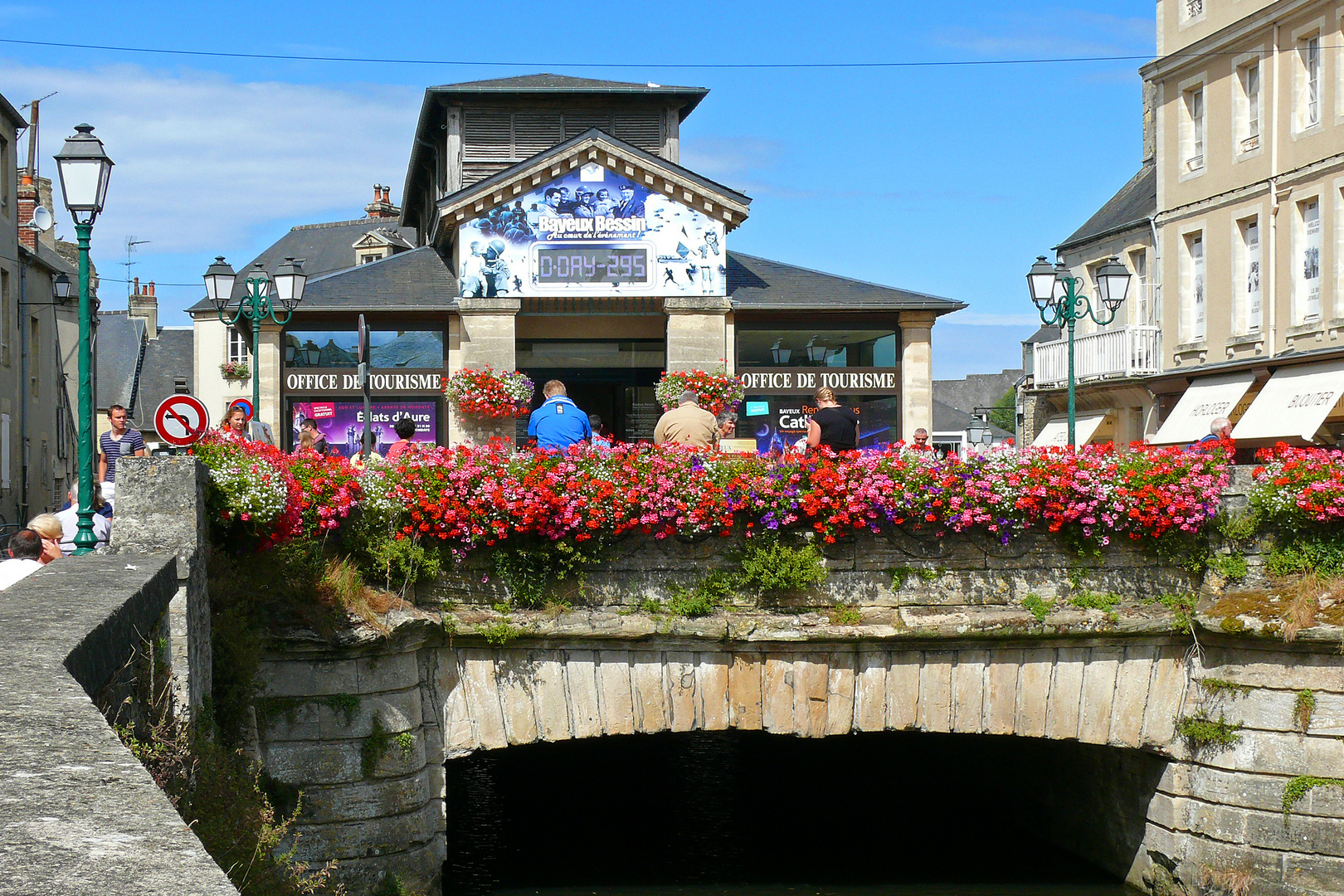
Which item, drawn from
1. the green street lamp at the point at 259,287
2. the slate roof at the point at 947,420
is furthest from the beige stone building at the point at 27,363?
the slate roof at the point at 947,420

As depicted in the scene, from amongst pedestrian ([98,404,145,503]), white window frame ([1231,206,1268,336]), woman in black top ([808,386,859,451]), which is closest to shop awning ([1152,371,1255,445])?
white window frame ([1231,206,1268,336])

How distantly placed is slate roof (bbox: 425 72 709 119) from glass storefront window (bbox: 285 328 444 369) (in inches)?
178

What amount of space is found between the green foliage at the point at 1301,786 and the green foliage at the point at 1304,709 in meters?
0.34

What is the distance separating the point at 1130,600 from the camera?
10.6m

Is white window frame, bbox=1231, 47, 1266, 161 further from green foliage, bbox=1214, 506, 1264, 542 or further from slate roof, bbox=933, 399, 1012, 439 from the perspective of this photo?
slate roof, bbox=933, 399, 1012, 439

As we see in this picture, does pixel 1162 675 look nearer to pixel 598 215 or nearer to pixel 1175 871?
pixel 1175 871

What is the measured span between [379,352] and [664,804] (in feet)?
31.8

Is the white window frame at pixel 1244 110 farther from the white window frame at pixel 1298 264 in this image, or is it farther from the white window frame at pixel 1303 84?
the white window frame at pixel 1298 264

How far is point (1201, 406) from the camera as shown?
23.8 metres

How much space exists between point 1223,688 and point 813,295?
43.6ft

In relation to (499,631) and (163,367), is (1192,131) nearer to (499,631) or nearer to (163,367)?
(499,631)

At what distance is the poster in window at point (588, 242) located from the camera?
21.7 meters

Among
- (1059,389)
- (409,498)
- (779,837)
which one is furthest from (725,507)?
(1059,389)

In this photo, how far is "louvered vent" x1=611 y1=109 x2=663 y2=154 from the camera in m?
24.8
